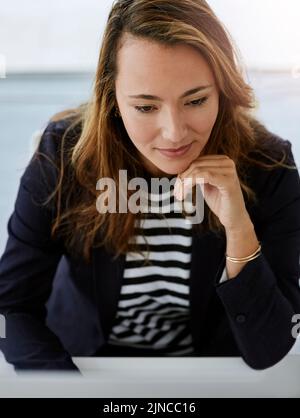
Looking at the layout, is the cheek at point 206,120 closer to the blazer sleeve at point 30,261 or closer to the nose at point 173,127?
the nose at point 173,127

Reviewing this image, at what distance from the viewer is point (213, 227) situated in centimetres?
99

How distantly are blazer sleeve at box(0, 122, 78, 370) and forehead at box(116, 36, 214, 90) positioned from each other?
20 centimetres

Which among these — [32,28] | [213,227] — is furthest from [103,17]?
[213,227]

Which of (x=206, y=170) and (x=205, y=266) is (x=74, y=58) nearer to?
(x=206, y=170)

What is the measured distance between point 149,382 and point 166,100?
1.31 ft

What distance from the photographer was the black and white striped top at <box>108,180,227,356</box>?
1.01 meters

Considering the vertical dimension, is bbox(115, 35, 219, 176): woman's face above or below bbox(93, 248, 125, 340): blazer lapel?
above

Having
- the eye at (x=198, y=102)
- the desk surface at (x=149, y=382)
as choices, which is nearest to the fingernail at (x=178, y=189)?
the eye at (x=198, y=102)

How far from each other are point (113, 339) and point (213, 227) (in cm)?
27

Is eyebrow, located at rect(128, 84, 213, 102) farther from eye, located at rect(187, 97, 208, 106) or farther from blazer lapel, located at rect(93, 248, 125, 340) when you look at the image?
blazer lapel, located at rect(93, 248, 125, 340)

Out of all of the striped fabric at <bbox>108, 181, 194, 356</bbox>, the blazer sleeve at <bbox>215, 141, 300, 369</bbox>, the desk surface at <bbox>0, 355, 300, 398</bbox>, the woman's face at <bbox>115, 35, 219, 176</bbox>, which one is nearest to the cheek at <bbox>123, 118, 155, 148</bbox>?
the woman's face at <bbox>115, 35, 219, 176</bbox>

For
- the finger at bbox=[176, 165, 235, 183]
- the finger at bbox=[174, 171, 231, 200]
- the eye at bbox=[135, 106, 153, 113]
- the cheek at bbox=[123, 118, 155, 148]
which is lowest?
the finger at bbox=[174, 171, 231, 200]

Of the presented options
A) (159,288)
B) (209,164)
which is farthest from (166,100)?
(159,288)

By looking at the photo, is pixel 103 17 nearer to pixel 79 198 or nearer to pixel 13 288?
pixel 79 198
